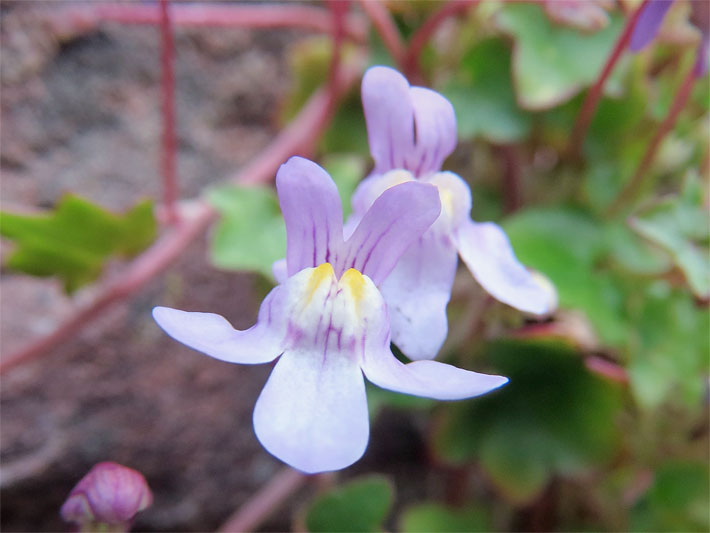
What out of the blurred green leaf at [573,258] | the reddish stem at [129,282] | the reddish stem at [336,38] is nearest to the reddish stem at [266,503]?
the reddish stem at [129,282]

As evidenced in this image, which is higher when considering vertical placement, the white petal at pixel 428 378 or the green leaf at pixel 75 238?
the white petal at pixel 428 378

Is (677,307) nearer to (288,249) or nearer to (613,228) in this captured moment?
(613,228)

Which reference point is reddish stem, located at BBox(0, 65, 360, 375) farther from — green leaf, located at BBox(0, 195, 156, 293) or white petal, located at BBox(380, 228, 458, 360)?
white petal, located at BBox(380, 228, 458, 360)

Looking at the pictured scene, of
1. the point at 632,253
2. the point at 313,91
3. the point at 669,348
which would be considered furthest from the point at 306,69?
the point at 669,348

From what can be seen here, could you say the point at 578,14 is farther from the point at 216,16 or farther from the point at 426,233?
the point at 216,16

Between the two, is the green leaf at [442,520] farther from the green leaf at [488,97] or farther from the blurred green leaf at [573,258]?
the green leaf at [488,97]

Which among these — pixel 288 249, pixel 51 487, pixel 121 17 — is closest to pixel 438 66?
pixel 121 17
